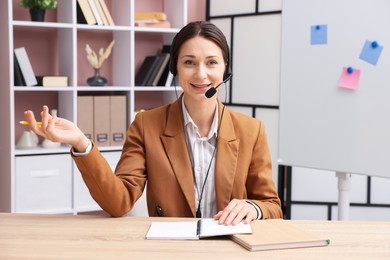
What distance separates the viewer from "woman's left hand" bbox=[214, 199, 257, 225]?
175 centimetres

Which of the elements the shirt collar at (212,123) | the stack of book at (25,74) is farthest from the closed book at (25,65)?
the shirt collar at (212,123)

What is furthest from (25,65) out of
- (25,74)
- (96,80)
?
(96,80)

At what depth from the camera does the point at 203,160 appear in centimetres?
210

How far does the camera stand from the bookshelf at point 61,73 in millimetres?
3629

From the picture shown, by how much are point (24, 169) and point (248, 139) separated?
77.0 inches

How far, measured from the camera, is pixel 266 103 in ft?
13.2

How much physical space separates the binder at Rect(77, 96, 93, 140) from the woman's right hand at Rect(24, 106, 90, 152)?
2077 millimetres

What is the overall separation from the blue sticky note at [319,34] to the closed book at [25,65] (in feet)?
5.63

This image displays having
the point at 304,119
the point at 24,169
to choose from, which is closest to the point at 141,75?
the point at 24,169

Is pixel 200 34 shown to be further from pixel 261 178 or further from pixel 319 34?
pixel 319 34

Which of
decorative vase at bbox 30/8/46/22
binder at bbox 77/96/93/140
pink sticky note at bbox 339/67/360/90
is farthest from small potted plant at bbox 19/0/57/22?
pink sticky note at bbox 339/67/360/90

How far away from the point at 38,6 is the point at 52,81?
46cm

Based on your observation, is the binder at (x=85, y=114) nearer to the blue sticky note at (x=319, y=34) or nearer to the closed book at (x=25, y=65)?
the closed book at (x=25, y=65)

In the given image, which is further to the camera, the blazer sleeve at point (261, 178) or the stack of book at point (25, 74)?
the stack of book at point (25, 74)
